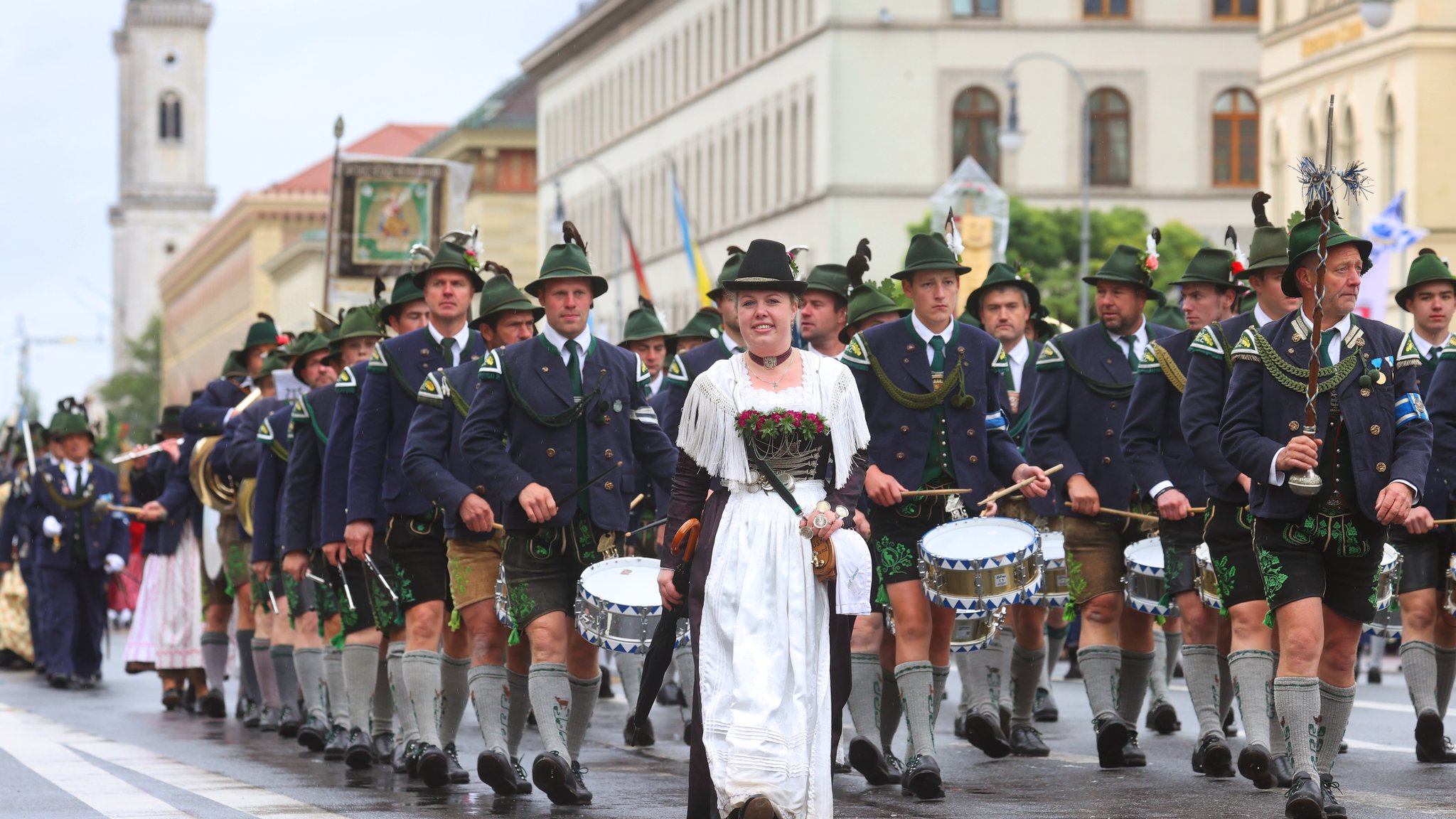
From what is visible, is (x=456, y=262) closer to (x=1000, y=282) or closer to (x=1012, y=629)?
(x=1000, y=282)

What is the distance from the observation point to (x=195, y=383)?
175875 mm

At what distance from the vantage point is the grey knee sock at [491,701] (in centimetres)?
1216

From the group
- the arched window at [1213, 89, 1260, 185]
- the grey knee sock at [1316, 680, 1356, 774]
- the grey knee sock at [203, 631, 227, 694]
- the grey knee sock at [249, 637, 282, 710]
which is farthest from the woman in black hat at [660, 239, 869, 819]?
the arched window at [1213, 89, 1260, 185]

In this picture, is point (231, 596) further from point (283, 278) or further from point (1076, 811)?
point (283, 278)

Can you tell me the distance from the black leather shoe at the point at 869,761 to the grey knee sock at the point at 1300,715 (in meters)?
2.24

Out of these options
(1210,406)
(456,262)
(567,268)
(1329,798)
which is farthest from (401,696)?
(1329,798)

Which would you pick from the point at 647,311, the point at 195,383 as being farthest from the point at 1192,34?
the point at 195,383

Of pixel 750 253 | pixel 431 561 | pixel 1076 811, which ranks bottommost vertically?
pixel 1076 811

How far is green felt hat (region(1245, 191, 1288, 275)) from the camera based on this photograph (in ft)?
38.8

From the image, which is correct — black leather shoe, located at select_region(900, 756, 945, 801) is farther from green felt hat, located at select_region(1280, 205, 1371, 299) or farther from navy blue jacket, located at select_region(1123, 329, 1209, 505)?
green felt hat, located at select_region(1280, 205, 1371, 299)

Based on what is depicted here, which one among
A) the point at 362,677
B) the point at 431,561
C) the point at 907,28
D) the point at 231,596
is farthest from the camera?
the point at 907,28

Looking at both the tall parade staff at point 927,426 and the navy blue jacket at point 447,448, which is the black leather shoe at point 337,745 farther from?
the tall parade staff at point 927,426

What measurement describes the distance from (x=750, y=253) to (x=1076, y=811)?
262 cm

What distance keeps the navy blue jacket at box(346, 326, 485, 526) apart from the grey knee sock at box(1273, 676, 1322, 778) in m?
4.12
